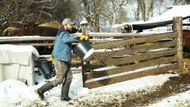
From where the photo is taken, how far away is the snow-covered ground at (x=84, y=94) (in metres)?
8.95

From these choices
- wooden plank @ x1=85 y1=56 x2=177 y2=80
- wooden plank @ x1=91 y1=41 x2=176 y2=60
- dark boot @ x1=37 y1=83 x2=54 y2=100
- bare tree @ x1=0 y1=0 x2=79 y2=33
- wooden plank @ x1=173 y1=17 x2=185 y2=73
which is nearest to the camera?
dark boot @ x1=37 y1=83 x2=54 y2=100

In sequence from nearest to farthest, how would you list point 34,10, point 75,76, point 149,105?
1. point 149,105
2. point 75,76
3. point 34,10

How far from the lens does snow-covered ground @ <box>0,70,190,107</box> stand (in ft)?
29.3

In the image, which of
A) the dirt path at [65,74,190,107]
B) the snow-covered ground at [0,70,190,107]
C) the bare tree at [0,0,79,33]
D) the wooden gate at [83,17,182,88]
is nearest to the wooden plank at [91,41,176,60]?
the wooden gate at [83,17,182,88]

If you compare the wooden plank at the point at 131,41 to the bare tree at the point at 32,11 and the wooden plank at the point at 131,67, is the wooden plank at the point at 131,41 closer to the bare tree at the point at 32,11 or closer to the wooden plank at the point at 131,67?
the wooden plank at the point at 131,67

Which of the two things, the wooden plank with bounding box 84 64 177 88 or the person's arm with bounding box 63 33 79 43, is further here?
the wooden plank with bounding box 84 64 177 88

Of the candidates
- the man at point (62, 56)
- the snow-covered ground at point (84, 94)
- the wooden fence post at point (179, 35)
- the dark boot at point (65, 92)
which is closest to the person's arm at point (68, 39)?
the man at point (62, 56)

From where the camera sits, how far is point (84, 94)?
9.82m

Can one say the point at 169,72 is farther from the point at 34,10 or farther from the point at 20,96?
the point at 34,10

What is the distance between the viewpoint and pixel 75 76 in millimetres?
11320

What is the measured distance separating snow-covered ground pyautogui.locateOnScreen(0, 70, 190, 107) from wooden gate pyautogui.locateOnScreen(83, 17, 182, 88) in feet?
0.81

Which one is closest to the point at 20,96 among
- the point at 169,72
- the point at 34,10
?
the point at 169,72

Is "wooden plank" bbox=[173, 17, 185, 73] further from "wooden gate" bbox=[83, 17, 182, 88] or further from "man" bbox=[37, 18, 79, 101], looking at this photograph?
"man" bbox=[37, 18, 79, 101]

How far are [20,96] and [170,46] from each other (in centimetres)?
448
